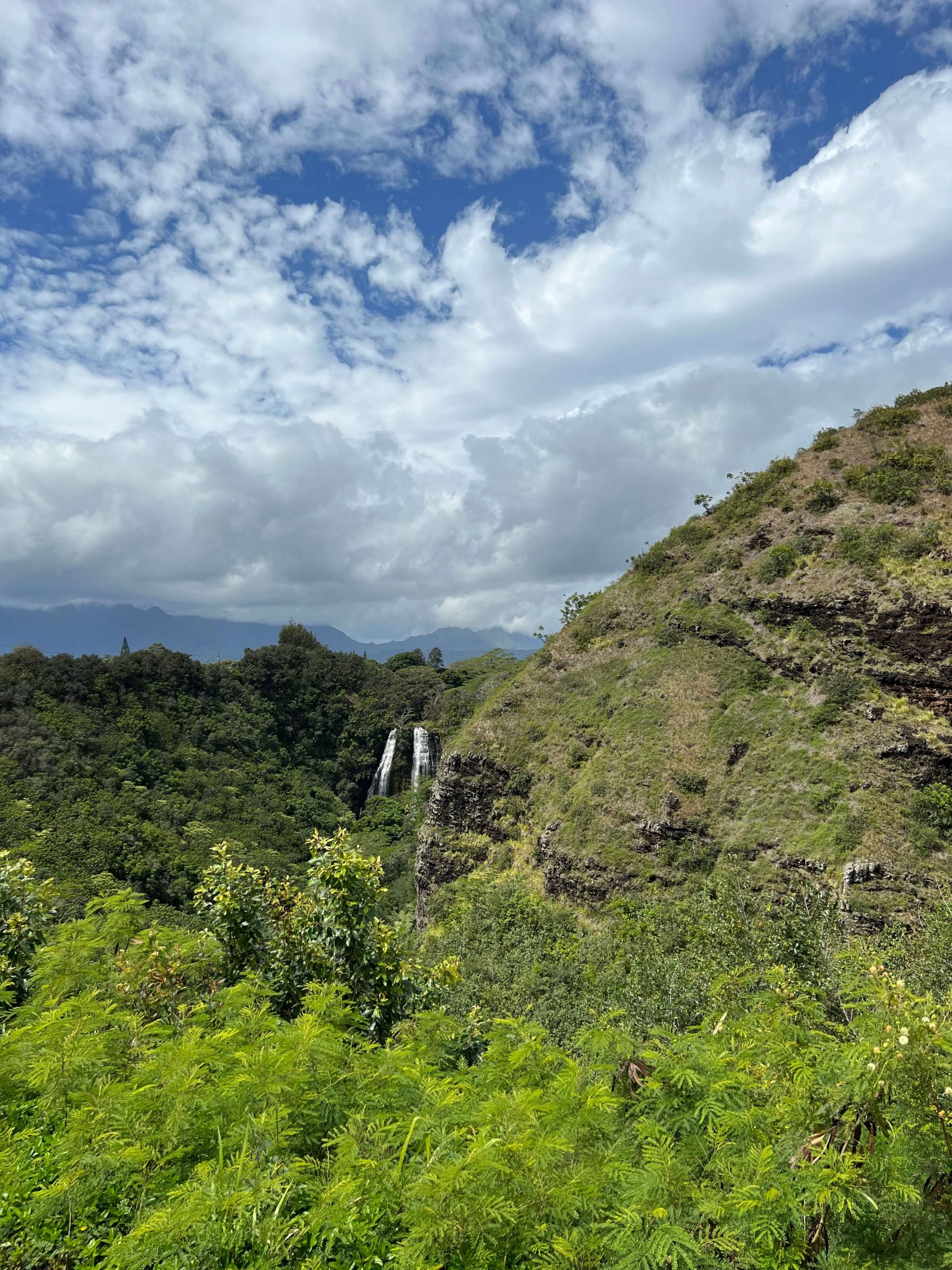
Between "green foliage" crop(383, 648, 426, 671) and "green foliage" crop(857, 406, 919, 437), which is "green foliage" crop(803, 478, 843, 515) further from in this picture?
"green foliage" crop(383, 648, 426, 671)

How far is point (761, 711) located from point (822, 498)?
601 inches

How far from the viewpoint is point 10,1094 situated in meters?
5.22

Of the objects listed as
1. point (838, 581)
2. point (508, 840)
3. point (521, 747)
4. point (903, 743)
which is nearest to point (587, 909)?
point (508, 840)

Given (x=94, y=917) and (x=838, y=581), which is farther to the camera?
(x=838, y=581)

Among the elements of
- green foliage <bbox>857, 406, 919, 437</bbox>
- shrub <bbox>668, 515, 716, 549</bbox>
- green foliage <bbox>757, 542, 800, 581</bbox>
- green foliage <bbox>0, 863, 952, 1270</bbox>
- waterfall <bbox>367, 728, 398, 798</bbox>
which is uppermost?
green foliage <bbox>857, 406, 919, 437</bbox>

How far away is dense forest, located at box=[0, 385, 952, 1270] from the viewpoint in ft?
10.9

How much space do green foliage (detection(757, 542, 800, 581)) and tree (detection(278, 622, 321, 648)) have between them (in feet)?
255

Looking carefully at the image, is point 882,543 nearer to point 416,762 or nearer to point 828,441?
point 828,441

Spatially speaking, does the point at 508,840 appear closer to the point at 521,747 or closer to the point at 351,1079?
the point at 521,747

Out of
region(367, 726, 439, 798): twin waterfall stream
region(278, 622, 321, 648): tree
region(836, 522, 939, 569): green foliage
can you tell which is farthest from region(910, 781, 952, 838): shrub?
region(278, 622, 321, 648): tree

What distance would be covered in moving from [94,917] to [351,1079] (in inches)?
288

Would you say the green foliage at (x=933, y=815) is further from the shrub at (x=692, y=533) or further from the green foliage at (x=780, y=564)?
the shrub at (x=692, y=533)

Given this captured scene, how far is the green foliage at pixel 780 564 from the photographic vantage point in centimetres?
3875

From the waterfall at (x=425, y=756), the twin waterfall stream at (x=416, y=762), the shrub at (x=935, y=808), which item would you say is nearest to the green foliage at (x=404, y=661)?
the twin waterfall stream at (x=416, y=762)
